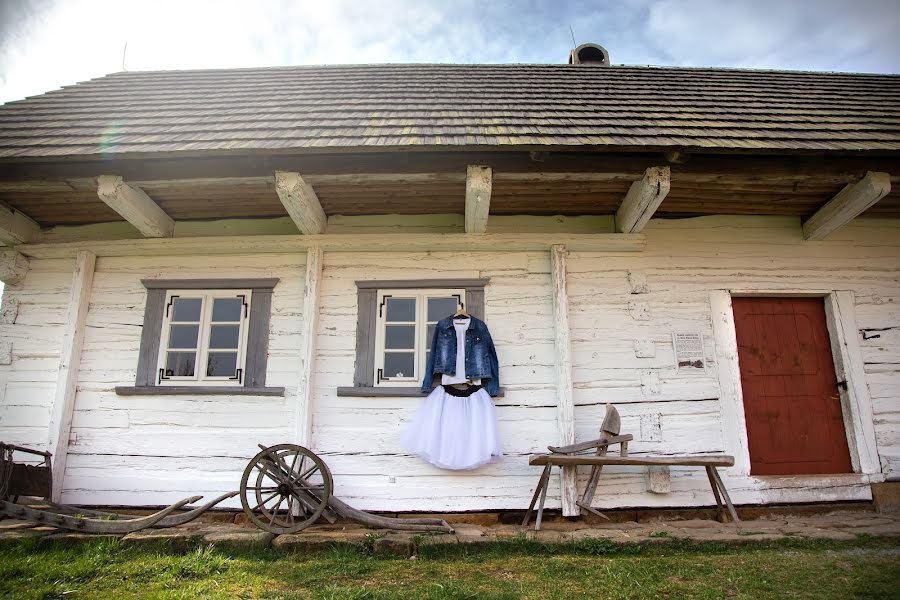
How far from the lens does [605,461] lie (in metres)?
4.82

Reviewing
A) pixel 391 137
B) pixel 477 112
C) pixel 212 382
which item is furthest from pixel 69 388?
pixel 477 112

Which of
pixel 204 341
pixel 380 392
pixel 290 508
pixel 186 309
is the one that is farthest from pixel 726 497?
pixel 186 309

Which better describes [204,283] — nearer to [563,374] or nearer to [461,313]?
[461,313]

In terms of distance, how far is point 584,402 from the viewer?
552 cm

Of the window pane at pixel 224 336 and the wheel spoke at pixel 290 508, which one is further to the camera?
the window pane at pixel 224 336

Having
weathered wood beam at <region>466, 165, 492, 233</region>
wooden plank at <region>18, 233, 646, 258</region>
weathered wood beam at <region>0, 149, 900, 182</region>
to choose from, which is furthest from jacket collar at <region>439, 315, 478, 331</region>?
weathered wood beam at <region>0, 149, 900, 182</region>

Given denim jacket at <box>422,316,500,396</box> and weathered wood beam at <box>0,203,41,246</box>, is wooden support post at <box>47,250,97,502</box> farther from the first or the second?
denim jacket at <box>422,316,500,396</box>

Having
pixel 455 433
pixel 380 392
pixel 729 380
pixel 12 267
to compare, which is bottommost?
pixel 455 433

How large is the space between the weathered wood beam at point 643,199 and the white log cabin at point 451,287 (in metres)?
0.03

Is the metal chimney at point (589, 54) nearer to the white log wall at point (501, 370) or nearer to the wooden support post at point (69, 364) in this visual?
the white log wall at point (501, 370)

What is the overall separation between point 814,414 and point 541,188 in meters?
3.60

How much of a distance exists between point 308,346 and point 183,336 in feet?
4.61

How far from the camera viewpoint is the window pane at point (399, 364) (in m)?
5.63

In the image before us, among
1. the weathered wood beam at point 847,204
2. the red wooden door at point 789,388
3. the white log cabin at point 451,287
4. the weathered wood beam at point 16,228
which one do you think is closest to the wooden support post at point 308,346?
the white log cabin at point 451,287
